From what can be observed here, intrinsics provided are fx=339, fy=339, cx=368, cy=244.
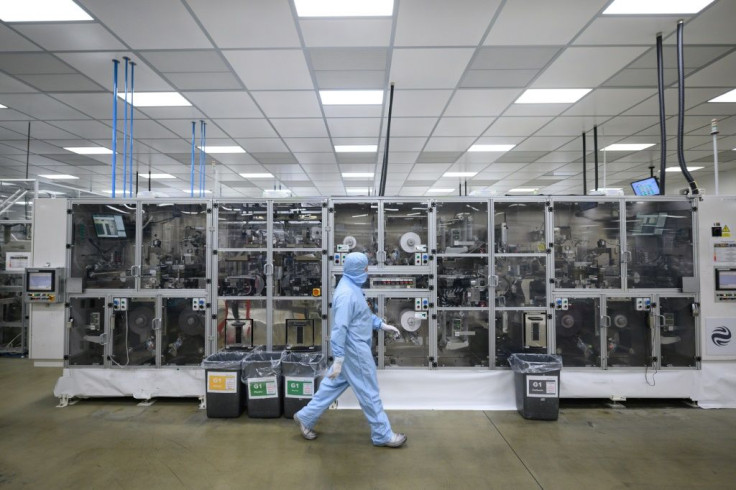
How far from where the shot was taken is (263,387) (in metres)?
2.79

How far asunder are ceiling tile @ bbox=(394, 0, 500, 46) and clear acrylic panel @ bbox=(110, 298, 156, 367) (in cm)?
313

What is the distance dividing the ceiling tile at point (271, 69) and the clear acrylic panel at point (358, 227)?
1217 mm

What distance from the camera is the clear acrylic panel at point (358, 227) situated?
127 inches

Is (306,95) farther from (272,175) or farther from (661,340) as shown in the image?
(661,340)

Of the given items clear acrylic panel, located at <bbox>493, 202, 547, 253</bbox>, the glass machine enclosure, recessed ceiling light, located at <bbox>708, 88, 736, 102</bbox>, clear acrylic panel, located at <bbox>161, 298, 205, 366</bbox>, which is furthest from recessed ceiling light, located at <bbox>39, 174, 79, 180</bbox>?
recessed ceiling light, located at <bbox>708, 88, 736, 102</bbox>

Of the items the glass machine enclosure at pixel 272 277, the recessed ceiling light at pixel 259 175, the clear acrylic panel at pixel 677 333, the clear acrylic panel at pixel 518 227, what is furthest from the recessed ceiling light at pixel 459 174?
the glass machine enclosure at pixel 272 277

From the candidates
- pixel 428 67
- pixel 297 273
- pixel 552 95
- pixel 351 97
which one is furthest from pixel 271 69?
pixel 552 95

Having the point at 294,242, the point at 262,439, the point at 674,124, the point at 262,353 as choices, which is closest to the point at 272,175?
the point at 294,242

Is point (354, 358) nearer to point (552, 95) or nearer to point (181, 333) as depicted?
point (181, 333)

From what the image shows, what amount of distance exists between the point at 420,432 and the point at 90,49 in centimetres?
401

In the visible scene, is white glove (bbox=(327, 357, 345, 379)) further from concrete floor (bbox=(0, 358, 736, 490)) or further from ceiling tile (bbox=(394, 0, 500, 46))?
ceiling tile (bbox=(394, 0, 500, 46))

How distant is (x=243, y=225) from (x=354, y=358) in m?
1.71

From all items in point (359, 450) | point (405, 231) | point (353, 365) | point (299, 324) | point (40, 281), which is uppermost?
point (405, 231)

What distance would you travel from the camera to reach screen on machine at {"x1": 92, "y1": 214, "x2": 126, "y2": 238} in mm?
3219
